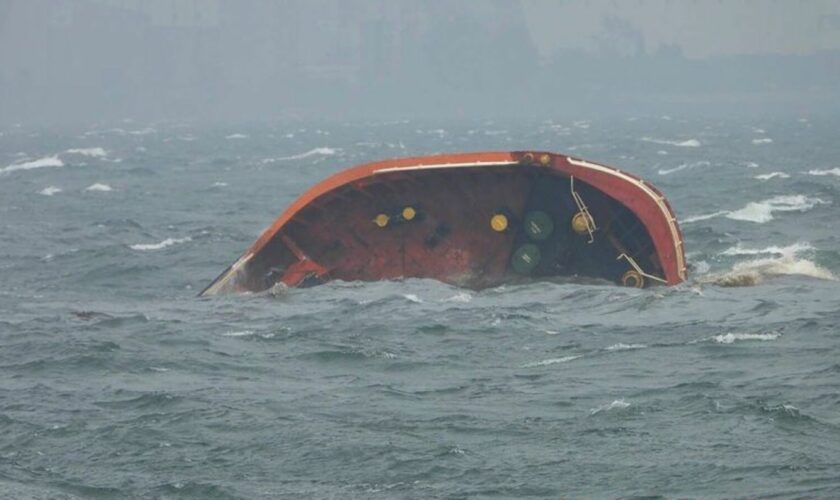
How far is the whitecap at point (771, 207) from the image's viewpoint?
54.3m

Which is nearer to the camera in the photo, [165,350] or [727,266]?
[165,350]

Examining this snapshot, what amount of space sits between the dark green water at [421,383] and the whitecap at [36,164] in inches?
2173

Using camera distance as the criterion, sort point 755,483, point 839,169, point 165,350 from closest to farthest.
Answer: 1. point 755,483
2. point 165,350
3. point 839,169

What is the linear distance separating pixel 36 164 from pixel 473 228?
73427 millimetres

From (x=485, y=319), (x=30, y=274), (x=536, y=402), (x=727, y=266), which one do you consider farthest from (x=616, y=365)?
(x=30, y=274)

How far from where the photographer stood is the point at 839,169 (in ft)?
266

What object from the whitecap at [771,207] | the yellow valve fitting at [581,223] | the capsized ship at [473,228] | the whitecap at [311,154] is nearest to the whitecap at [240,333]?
the capsized ship at [473,228]

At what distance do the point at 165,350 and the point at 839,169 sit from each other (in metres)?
59.2

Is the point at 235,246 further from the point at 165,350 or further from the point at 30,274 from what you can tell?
the point at 165,350

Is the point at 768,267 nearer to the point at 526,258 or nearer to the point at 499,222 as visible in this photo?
the point at 526,258

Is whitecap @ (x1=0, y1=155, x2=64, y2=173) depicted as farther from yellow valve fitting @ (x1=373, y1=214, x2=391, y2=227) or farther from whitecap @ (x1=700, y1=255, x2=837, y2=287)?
whitecap @ (x1=700, y1=255, x2=837, y2=287)

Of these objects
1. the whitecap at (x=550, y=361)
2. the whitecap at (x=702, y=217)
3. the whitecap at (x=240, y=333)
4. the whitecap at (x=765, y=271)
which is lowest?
the whitecap at (x=702, y=217)

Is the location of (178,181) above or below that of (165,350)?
below

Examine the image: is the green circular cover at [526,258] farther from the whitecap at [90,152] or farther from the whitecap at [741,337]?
the whitecap at [90,152]
